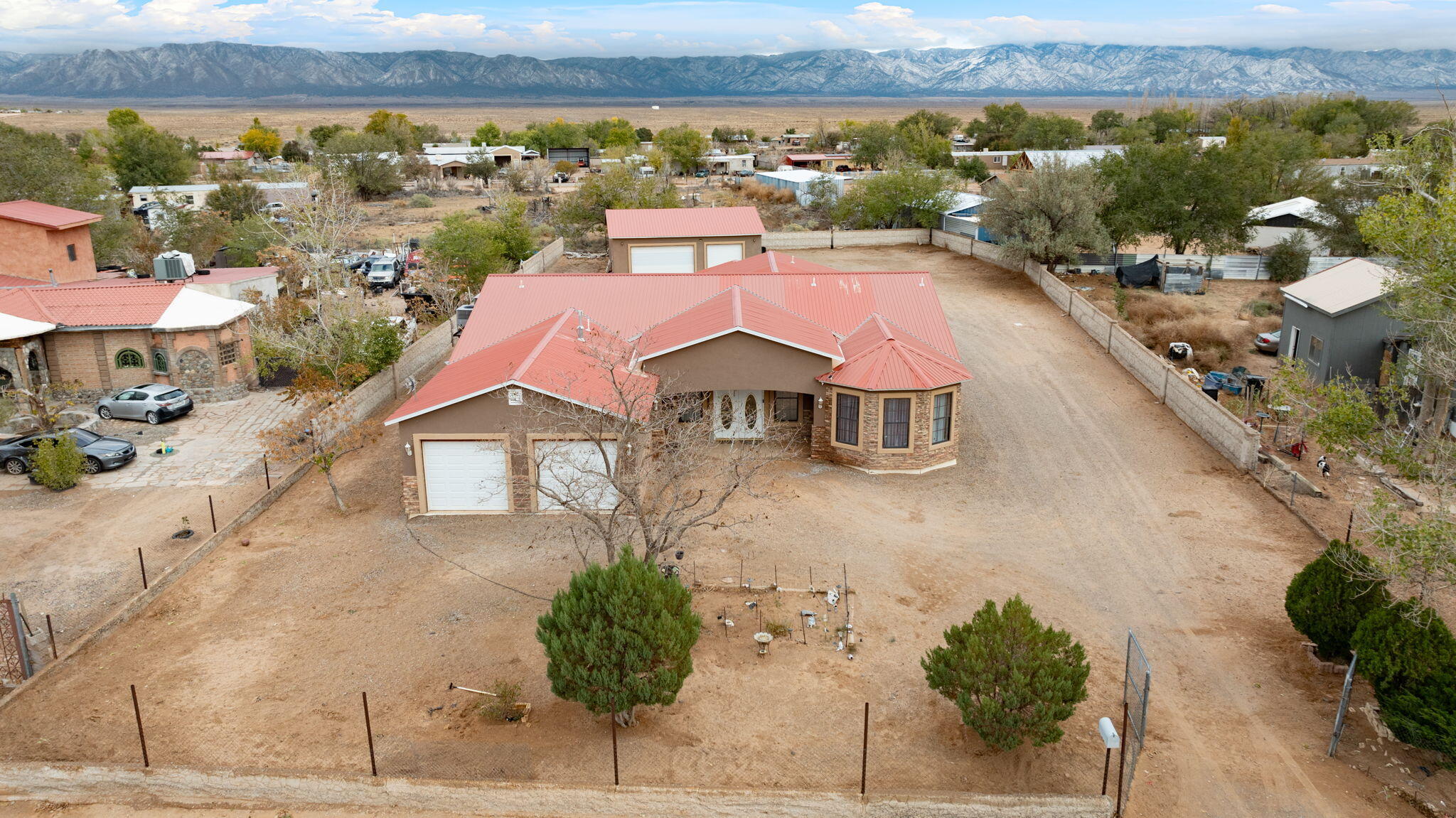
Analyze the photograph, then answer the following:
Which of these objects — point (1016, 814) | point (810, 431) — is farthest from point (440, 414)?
point (1016, 814)

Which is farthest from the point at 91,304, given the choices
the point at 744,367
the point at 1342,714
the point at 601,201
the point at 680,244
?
the point at 1342,714

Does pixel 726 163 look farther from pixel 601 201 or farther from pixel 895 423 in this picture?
pixel 895 423

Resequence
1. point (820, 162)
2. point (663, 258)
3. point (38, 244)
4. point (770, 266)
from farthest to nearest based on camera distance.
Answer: point (820, 162), point (663, 258), point (38, 244), point (770, 266)

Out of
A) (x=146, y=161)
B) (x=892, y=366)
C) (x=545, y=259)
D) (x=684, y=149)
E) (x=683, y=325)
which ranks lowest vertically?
(x=545, y=259)

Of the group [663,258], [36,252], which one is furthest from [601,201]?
[36,252]

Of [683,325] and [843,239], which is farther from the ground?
[683,325]

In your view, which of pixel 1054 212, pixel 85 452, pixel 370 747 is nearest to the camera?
pixel 370 747

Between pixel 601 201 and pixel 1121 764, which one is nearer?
pixel 1121 764

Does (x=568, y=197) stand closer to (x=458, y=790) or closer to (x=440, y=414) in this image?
(x=440, y=414)
